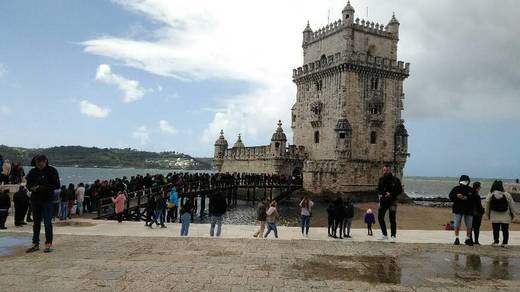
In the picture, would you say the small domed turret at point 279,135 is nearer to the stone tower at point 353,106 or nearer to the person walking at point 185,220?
the stone tower at point 353,106

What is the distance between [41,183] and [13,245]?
1.67 m

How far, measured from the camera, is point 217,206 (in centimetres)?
1304

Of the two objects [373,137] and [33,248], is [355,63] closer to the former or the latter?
[373,137]

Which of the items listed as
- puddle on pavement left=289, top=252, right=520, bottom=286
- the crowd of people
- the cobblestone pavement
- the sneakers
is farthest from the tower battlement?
the sneakers

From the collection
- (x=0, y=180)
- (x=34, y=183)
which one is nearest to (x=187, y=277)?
(x=34, y=183)

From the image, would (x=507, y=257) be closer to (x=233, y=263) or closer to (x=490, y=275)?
(x=490, y=275)

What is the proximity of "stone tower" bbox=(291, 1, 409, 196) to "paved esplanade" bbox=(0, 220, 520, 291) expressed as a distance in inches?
1410

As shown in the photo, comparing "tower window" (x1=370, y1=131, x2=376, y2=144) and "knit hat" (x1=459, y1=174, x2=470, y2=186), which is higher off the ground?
"tower window" (x1=370, y1=131, x2=376, y2=144)

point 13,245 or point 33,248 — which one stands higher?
point 33,248

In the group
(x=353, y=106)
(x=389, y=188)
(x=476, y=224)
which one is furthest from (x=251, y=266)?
(x=353, y=106)

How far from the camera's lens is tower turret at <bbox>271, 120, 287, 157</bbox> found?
5116 centimetres

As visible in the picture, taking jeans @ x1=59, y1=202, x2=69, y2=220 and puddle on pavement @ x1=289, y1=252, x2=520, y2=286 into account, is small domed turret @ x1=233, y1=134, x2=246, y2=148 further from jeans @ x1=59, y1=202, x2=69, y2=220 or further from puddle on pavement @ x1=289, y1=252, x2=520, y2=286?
puddle on pavement @ x1=289, y1=252, x2=520, y2=286

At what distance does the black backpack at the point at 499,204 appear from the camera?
1025cm

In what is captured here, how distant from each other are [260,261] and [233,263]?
1.63 ft
